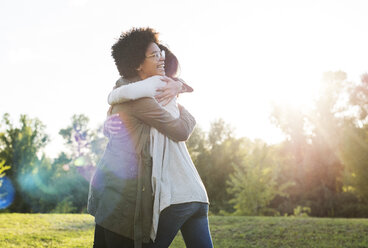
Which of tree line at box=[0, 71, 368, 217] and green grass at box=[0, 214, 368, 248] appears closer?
green grass at box=[0, 214, 368, 248]

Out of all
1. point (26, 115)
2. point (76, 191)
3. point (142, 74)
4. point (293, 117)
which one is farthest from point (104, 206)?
point (293, 117)

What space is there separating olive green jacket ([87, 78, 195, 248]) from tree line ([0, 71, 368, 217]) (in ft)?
47.7

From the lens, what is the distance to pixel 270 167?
57.7 feet

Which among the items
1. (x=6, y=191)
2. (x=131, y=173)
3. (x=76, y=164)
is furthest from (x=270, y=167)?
(x=76, y=164)

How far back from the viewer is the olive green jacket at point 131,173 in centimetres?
174

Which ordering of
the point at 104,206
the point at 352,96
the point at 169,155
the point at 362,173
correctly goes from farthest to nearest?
the point at 352,96
the point at 362,173
the point at 169,155
the point at 104,206

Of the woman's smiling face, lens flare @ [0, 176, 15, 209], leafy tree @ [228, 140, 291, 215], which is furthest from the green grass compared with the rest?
lens flare @ [0, 176, 15, 209]

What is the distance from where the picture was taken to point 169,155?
1922 mm

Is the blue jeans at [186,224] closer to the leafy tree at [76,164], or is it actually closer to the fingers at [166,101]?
the fingers at [166,101]

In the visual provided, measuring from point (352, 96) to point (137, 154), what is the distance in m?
33.6

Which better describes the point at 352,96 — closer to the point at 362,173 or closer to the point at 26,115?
the point at 362,173

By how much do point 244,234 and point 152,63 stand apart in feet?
21.8

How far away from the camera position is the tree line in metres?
16.9

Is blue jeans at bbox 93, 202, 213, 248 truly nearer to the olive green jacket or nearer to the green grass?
the olive green jacket
